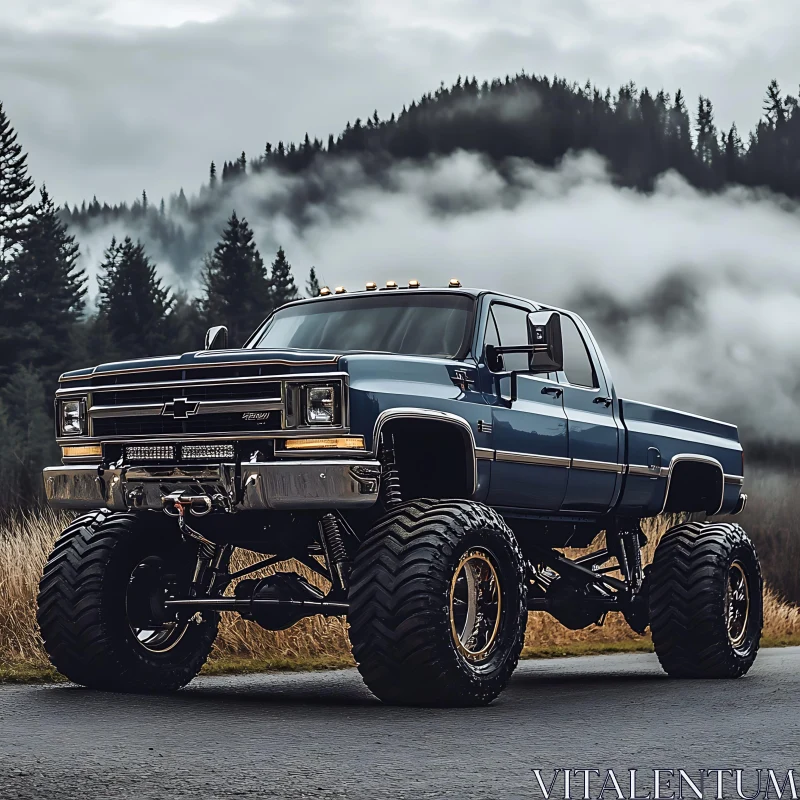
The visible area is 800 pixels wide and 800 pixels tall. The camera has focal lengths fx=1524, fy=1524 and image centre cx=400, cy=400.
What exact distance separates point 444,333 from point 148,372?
6.58 feet

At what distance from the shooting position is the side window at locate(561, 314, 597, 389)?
11.4m

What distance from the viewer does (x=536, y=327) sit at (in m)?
9.76

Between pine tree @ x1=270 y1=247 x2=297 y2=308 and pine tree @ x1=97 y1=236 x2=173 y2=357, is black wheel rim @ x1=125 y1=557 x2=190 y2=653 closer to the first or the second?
pine tree @ x1=97 y1=236 x2=173 y2=357

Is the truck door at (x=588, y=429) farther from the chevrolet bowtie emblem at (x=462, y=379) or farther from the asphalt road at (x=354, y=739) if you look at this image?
the asphalt road at (x=354, y=739)

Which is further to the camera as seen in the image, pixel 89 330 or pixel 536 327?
pixel 89 330

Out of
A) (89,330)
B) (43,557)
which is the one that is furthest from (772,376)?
(43,557)

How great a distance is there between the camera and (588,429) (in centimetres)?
1092

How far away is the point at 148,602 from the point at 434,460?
2084 mm

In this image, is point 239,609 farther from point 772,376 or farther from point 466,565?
point 772,376

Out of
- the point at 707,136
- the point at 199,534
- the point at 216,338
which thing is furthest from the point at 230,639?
the point at 707,136

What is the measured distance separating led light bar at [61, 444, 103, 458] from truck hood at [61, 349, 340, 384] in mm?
420

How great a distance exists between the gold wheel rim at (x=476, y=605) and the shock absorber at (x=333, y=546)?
724mm

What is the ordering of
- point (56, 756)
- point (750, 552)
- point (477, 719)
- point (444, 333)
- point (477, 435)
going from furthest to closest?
point (750, 552) < point (444, 333) < point (477, 435) < point (477, 719) < point (56, 756)

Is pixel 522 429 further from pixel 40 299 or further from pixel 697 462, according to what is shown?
pixel 40 299
